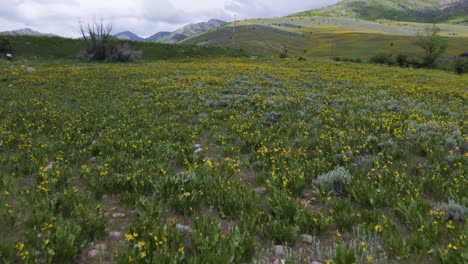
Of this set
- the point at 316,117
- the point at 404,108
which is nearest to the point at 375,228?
the point at 316,117

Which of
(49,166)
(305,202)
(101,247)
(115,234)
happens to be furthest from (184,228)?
(49,166)

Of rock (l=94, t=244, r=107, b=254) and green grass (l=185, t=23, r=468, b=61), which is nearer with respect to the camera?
rock (l=94, t=244, r=107, b=254)

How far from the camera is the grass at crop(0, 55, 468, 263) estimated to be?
4.56m

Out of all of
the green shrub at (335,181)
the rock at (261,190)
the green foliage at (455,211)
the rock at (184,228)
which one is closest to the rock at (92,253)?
the rock at (184,228)

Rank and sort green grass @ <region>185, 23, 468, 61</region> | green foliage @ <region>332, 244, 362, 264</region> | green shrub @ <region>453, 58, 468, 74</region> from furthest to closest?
green grass @ <region>185, 23, 468, 61</region>
green shrub @ <region>453, 58, 468, 74</region>
green foliage @ <region>332, 244, 362, 264</region>

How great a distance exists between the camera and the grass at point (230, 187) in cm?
456

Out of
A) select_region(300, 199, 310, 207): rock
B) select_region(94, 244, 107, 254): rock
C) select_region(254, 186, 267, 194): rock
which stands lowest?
select_region(300, 199, 310, 207): rock

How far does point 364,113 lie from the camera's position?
44.4 ft

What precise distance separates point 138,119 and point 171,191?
708cm

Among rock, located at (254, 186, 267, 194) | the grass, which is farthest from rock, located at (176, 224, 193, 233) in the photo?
rock, located at (254, 186, 267, 194)

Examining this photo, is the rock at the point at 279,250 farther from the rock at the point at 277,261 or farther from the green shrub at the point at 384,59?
the green shrub at the point at 384,59

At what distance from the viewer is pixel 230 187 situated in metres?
6.35

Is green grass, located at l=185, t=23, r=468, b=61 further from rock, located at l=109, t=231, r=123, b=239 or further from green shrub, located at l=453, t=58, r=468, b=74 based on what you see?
rock, located at l=109, t=231, r=123, b=239

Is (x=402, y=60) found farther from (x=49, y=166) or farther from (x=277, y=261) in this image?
(x=277, y=261)
